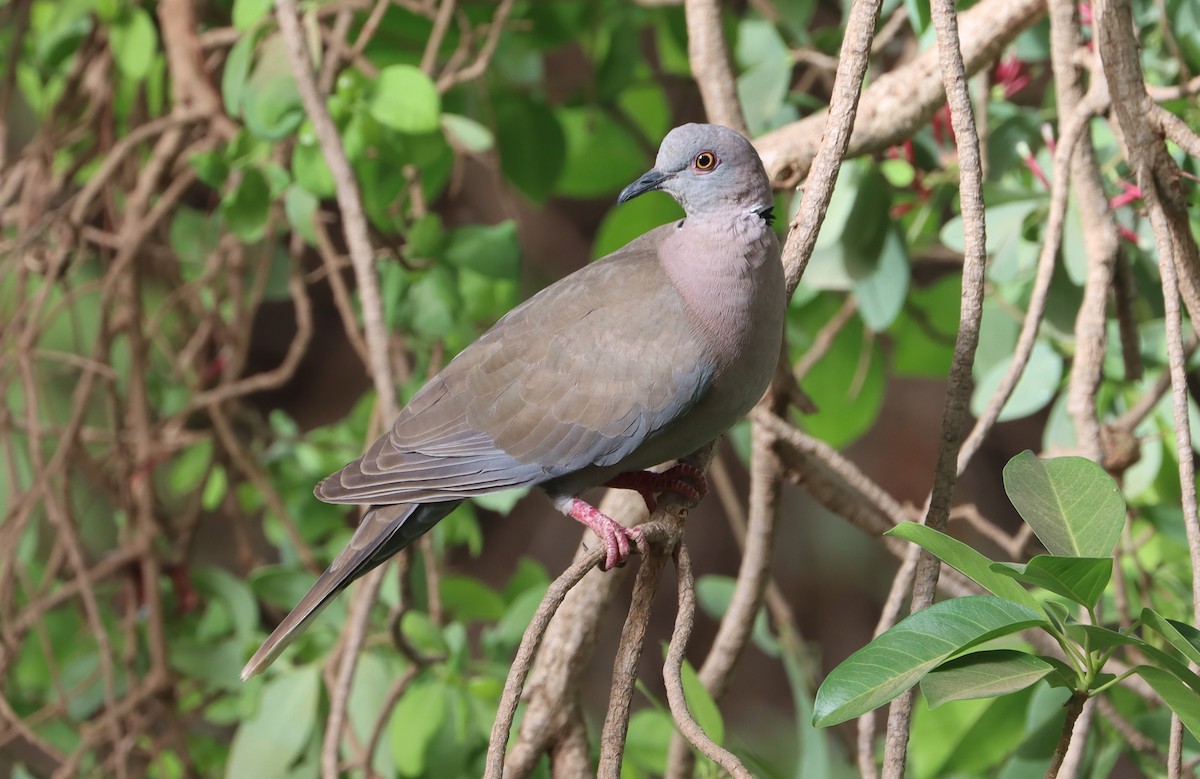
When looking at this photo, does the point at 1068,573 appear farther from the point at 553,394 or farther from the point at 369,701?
the point at 369,701

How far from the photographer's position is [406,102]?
6.39 feet

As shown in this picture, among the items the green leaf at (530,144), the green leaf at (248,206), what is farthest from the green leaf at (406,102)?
the green leaf at (530,144)

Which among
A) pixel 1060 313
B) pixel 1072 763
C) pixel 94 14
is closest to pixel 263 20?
pixel 94 14

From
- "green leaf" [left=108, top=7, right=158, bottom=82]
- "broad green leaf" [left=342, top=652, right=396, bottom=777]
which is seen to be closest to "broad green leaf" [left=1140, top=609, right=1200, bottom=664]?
"broad green leaf" [left=342, top=652, right=396, bottom=777]

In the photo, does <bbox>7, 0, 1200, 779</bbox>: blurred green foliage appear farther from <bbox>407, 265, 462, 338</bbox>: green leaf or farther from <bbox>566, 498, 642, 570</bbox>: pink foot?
<bbox>566, 498, 642, 570</bbox>: pink foot

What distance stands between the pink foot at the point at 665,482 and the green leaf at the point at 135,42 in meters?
1.36

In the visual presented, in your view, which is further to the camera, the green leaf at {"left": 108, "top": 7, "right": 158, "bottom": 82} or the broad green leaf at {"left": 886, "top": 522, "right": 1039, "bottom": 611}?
the green leaf at {"left": 108, "top": 7, "right": 158, "bottom": 82}

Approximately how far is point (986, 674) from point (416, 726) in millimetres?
1177

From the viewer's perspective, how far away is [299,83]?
75.0 inches

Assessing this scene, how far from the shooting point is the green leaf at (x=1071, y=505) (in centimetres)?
99

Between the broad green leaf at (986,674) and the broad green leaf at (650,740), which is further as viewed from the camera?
the broad green leaf at (650,740)

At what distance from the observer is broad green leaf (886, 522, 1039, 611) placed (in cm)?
90

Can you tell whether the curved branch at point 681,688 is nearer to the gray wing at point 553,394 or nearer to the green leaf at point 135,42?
the gray wing at point 553,394

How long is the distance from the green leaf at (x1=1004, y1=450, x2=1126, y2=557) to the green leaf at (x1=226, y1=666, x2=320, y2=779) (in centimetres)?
147
